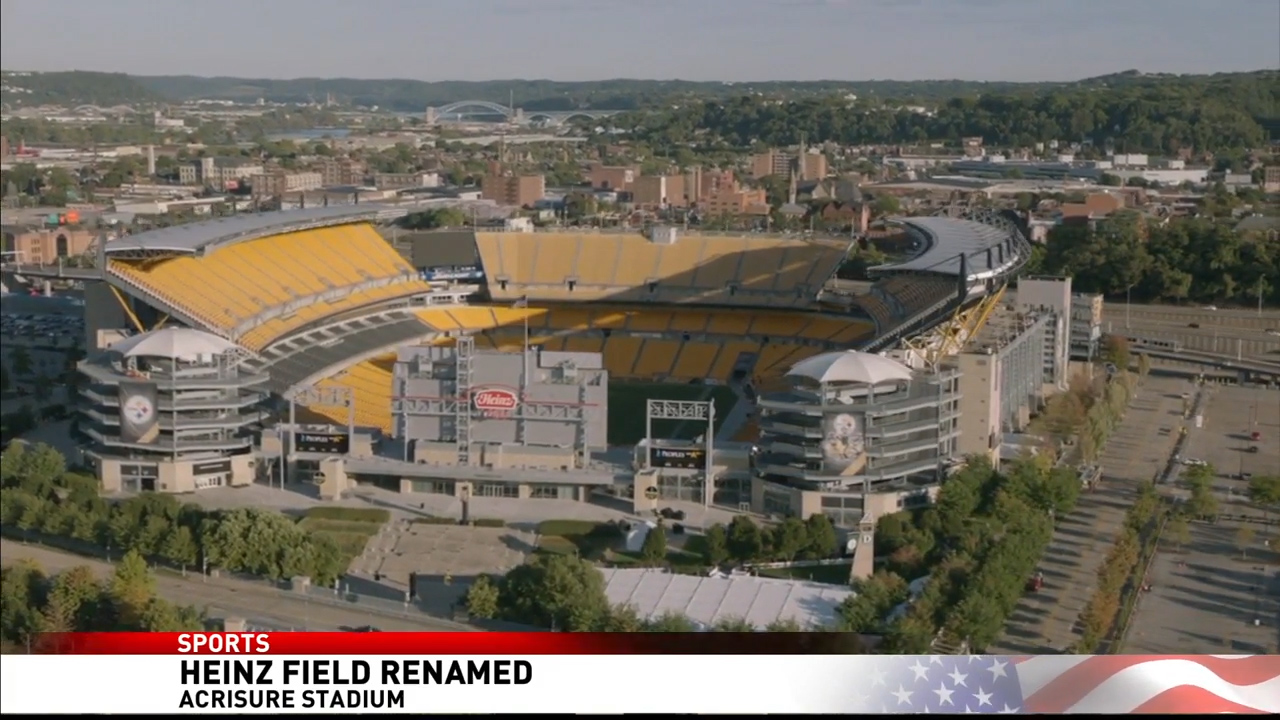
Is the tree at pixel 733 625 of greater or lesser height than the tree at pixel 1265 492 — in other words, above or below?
below

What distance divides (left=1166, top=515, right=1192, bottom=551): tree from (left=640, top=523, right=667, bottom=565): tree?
3.05 meters

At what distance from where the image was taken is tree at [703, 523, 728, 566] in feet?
31.6

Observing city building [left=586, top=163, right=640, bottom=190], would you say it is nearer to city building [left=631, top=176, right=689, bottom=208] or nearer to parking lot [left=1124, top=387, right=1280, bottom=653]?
city building [left=631, top=176, right=689, bottom=208]

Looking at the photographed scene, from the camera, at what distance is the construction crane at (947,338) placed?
12031mm

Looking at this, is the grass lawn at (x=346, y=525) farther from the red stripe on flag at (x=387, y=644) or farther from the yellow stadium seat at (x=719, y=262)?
the yellow stadium seat at (x=719, y=262)

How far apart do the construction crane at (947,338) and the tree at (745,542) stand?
2619 millimetres

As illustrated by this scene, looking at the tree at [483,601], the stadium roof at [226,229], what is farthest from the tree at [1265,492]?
the stadium roof at [226,229]

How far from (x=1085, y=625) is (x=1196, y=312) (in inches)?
475

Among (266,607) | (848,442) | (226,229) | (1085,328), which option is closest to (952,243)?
(1085,328)

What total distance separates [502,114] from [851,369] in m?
43.3

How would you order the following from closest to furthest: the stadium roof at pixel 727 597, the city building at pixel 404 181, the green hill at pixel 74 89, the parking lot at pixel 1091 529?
1. the stadium roof at pixel 727 597
2. the parking lot at pixel 1091 529
3. the city building at pixel 404 181
4. the green hill at pixel 74 89

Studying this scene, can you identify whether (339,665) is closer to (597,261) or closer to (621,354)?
(621,354)

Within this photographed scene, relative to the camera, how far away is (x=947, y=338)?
12.3 m

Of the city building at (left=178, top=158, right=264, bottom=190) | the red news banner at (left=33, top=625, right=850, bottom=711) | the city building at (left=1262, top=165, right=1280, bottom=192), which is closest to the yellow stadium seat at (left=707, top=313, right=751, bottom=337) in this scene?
the red news banner at (left=33, top=625, right=850, bottom=711)
